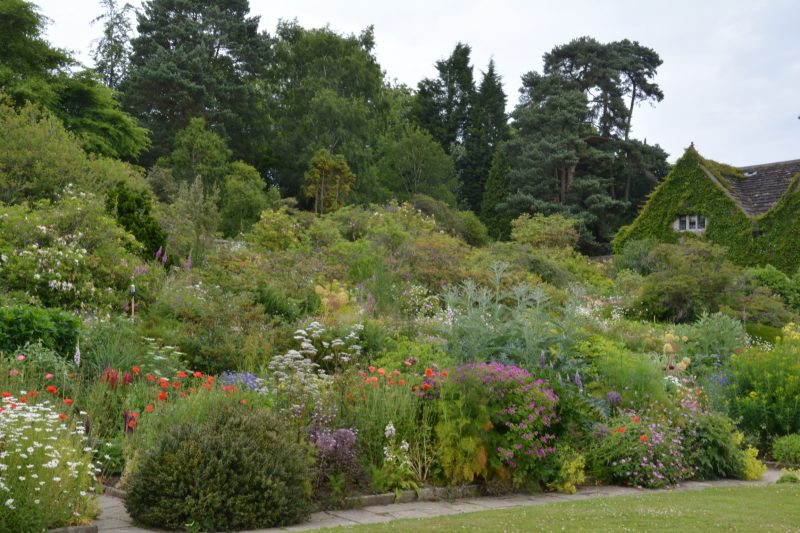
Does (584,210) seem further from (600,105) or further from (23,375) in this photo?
(23,375)

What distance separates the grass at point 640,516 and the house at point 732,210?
22.0m

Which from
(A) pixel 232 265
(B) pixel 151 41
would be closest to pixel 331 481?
(A) pixel 232 265

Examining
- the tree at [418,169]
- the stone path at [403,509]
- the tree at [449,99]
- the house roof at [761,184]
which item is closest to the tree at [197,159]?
the tree at [418,169]

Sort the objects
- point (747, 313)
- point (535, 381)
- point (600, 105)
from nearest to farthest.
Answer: point (535, 381), point (747, 313), point (600, 105)

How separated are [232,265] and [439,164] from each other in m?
26.5

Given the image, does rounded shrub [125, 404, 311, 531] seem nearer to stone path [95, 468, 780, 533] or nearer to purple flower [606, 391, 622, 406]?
stone path [95, 468, 780, 533]

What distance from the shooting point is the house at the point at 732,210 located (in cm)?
2589

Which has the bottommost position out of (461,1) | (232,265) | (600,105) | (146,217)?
(232,265)

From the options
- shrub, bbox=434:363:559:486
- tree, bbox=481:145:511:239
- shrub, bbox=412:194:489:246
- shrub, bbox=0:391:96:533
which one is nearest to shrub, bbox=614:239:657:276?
shrub, bbox=412:194:489:246

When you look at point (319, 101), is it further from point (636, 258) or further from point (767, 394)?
point (767, 394)

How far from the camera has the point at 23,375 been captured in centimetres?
640

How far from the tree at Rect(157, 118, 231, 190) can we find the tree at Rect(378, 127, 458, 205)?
10019 mm

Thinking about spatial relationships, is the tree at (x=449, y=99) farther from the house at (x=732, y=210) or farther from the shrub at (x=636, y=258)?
the shrub at (x=636, y=258)

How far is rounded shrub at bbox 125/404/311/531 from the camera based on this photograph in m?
4.81
